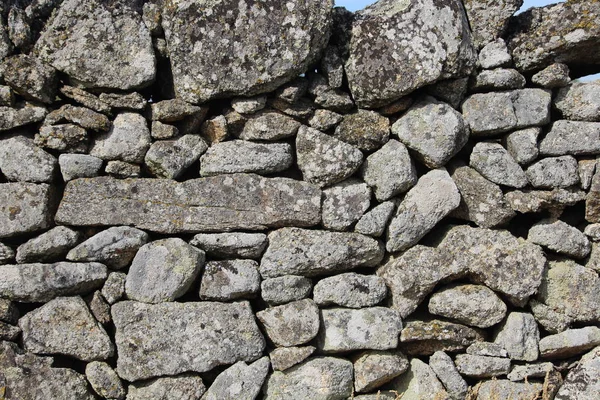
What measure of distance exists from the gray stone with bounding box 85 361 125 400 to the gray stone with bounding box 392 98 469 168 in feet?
9.27

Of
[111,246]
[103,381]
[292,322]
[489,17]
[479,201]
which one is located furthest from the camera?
[489,17]

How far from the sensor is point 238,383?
163 inches

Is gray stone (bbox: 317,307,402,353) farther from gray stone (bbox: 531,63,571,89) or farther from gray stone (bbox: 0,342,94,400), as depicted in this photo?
gray stone (bbox: 531,63,571,89)

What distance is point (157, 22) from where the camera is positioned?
4.37 m

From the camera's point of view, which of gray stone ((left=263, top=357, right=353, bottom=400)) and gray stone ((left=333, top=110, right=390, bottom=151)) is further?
gray stone ((left=333, top=110, right=390, bottom=151))

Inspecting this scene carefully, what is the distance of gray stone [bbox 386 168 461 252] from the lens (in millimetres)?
4469

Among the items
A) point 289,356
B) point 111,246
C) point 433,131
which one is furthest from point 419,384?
point 111,246

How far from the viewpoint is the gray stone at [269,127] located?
4438 millimetres

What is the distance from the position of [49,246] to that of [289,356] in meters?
1.92

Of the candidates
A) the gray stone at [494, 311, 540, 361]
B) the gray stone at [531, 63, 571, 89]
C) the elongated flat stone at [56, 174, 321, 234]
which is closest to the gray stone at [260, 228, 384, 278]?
the elongated flat stone at [56, 174, 321, 234]

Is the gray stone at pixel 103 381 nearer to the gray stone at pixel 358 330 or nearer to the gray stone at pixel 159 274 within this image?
Result: the gray stone at pixel 159 274

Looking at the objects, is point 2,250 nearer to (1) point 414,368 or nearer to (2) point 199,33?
(2) point 199,33

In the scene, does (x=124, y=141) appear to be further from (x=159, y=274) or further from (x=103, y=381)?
(x=103, y=381)

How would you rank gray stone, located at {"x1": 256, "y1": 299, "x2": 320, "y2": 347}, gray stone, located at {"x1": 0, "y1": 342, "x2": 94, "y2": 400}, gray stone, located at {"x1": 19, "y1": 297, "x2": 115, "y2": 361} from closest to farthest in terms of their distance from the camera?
gray stone, located at {"x1": 0, "y1": 342, "x2": 94, "y2": 400}
gray stone, located at {"x1": 19, "y1": 297, "x2": 115, "y2": 361}
gray stone, located at {"x1": 256, "y1": 299, "x2": 320, "y2": 347}
